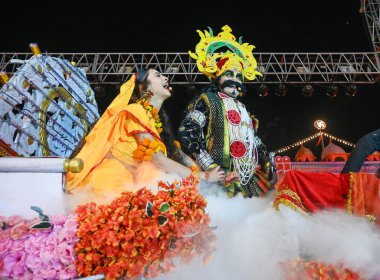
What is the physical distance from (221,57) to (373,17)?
5.04 meters

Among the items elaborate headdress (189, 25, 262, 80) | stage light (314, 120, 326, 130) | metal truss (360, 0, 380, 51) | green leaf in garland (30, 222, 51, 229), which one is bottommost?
green leaf in garland (30, 222, 51, 229)

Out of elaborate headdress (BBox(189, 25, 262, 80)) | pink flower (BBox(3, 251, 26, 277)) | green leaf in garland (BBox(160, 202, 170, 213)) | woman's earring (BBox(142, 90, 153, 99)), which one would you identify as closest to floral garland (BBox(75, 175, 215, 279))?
green leaf in garland (BBox(160, 202, 170, 213))

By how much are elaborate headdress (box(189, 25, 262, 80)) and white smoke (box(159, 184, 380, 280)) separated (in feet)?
7.04

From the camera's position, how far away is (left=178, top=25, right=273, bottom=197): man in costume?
2.93 m

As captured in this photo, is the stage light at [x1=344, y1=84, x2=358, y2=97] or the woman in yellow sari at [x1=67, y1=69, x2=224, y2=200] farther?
the stage light at [x1=344, y1=84, x2=358, y2=97]

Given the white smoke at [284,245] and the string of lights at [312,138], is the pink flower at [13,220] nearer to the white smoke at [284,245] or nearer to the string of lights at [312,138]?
the white smoke at [284,245]

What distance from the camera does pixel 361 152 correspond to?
2252 millimetres

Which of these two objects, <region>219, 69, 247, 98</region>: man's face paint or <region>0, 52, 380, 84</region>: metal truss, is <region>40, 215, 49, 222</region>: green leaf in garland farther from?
<region>0, 52, 380, 84</region>: metal truss

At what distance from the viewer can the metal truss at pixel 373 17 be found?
22.5ft

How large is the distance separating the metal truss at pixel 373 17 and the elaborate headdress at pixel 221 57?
184 inches

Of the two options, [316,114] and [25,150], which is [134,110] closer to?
[25,150]

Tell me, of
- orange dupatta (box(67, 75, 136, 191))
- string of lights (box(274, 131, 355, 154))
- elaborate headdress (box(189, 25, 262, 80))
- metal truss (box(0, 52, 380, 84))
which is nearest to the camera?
orange dupatta (box(67, 75, 136, 191))

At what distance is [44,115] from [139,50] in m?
5.64

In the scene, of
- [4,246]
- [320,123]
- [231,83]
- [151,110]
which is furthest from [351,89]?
[4,246]
